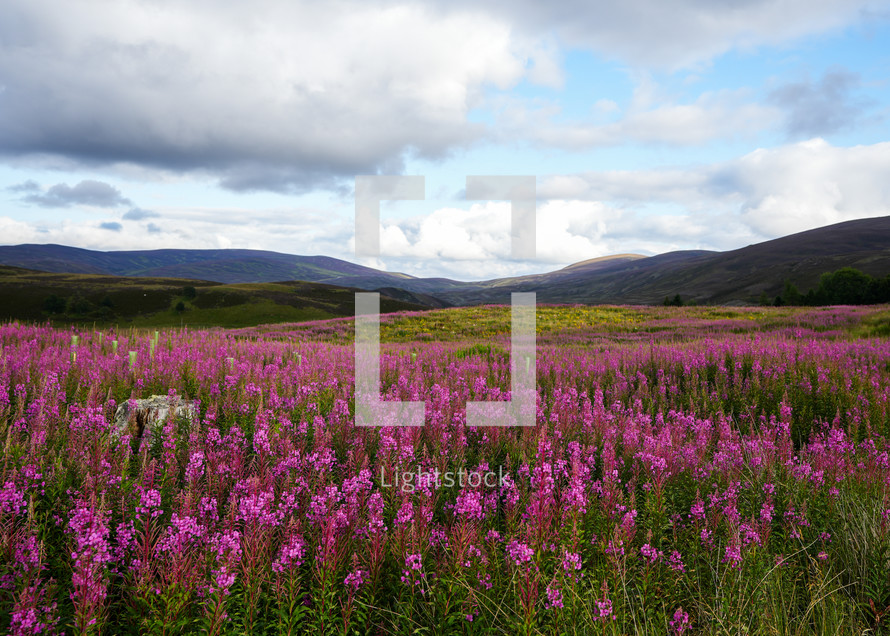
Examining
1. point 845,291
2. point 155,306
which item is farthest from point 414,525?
point 155,306

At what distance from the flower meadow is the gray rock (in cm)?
16

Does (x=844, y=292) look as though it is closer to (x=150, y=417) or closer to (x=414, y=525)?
(x=414, y=525)

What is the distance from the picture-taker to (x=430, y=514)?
259cm

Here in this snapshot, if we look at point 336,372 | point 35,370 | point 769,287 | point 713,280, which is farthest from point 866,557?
point 713,280

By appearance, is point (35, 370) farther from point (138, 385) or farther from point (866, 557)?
point (866, 557)

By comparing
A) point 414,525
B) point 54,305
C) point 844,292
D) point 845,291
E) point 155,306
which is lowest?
point 414,525

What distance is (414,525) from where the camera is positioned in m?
2.46

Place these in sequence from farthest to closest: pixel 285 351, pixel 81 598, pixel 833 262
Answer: pixel 833 262 < pixel 285 351 < pixel 81 598

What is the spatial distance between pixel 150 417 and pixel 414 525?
356 centimetres

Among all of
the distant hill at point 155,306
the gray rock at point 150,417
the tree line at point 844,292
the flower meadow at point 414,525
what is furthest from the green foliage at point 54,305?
the tree line at point 844,292

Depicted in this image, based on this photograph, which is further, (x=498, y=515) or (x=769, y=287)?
(x=769, y=287)

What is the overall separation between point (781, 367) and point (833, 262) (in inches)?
6886

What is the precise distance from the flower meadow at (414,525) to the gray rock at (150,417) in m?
0.16

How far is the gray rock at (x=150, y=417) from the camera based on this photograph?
417cm
